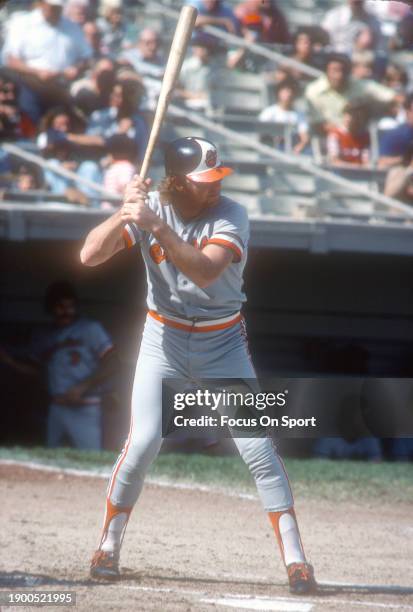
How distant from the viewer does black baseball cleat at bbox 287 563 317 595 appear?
3.74 meters

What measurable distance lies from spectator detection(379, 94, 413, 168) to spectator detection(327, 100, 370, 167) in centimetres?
14

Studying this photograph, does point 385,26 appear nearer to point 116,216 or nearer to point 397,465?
point 397,465

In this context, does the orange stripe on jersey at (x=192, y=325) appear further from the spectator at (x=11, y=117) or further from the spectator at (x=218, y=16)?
the spectator at (x=218, y=16)

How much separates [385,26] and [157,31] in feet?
8.88

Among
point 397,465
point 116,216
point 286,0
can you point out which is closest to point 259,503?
point 397,465

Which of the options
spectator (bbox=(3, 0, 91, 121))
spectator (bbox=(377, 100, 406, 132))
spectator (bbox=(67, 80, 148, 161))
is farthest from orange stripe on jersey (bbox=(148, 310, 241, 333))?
spectator (bbox=(377, 100, 406, 132))

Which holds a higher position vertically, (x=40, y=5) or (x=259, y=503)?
(x=40, y=5)

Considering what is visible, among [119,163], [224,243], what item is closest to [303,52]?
[119,163]

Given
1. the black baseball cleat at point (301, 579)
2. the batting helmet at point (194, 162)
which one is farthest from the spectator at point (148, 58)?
the black baseball cleat at point (301, 579)

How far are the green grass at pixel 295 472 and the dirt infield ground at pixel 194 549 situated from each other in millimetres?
266

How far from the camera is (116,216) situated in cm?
360

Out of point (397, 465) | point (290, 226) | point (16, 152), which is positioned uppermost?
point (16, 152)

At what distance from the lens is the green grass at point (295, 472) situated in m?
6.21

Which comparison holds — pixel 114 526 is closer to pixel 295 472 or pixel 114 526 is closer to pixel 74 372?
pixel 295 472
